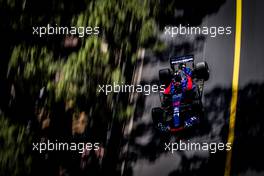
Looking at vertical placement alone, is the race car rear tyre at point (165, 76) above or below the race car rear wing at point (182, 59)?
below

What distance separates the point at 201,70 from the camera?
370 inches

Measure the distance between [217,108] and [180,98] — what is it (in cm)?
110

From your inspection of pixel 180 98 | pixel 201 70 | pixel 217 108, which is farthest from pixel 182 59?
pixel 217 108

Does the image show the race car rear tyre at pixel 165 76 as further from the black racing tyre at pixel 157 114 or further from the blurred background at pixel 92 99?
the black racing tyre at pixel 157 114

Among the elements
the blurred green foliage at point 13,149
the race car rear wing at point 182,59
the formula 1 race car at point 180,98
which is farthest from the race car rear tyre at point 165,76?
the blurred green foliage at point 13,149

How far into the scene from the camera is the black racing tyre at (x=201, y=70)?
30.7ft

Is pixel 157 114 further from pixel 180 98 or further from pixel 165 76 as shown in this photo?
pixel 165 76

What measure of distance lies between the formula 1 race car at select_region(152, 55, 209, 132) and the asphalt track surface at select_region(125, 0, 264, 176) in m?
0.26

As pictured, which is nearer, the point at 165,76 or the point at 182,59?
the point at 165,76

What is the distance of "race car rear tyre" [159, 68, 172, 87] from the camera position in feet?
31.4

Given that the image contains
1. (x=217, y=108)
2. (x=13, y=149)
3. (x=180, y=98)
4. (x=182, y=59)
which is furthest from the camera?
(x=182, y=59)

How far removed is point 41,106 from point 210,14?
744 centimetres

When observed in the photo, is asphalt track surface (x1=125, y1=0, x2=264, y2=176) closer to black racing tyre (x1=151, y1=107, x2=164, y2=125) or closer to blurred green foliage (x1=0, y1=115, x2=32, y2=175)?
black racing tyre (x1=151, y1=107, x2=164, y2=125)

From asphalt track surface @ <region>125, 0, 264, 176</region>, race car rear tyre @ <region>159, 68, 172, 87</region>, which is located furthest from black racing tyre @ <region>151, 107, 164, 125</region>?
race car rear tyre @ <region>159, 68, 172, 87</region>
